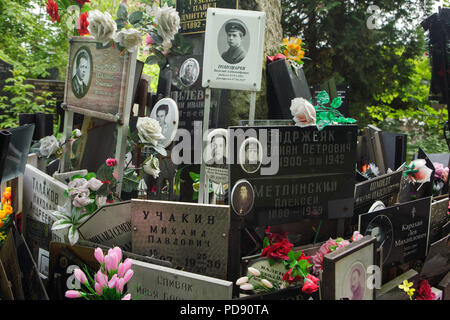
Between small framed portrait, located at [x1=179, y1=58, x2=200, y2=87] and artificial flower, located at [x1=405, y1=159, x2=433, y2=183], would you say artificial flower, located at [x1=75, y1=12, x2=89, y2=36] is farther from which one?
artificial flower, located at [x1=405, y1=159, x2=433, y2=183]

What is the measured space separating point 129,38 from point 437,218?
2802 mm

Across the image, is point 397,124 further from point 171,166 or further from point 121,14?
point 121,14

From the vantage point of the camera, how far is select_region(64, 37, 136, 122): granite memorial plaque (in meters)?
3.05

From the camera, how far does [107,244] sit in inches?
101

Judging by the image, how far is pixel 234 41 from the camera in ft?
9.84

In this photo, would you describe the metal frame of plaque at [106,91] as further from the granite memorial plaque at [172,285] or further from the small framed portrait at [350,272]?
the small framed portrait at [350,272]

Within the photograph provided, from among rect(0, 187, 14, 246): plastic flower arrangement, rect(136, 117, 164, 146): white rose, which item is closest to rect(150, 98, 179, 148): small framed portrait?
rect(136, 117, 164, 146): white rose

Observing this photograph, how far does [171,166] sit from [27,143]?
1574mm

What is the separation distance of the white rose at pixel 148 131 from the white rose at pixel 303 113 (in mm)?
1019

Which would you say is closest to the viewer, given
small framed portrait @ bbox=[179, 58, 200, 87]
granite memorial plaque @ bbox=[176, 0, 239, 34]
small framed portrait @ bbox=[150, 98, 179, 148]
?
small framed portrait @ bbox=[150, 98, 179, 148]

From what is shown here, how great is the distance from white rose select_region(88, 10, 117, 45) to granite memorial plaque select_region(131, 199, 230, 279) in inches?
51.2

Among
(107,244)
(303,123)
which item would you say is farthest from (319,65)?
(107,244)

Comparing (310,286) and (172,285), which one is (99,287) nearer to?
(172,285)

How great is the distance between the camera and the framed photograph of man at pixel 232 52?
118 inches
